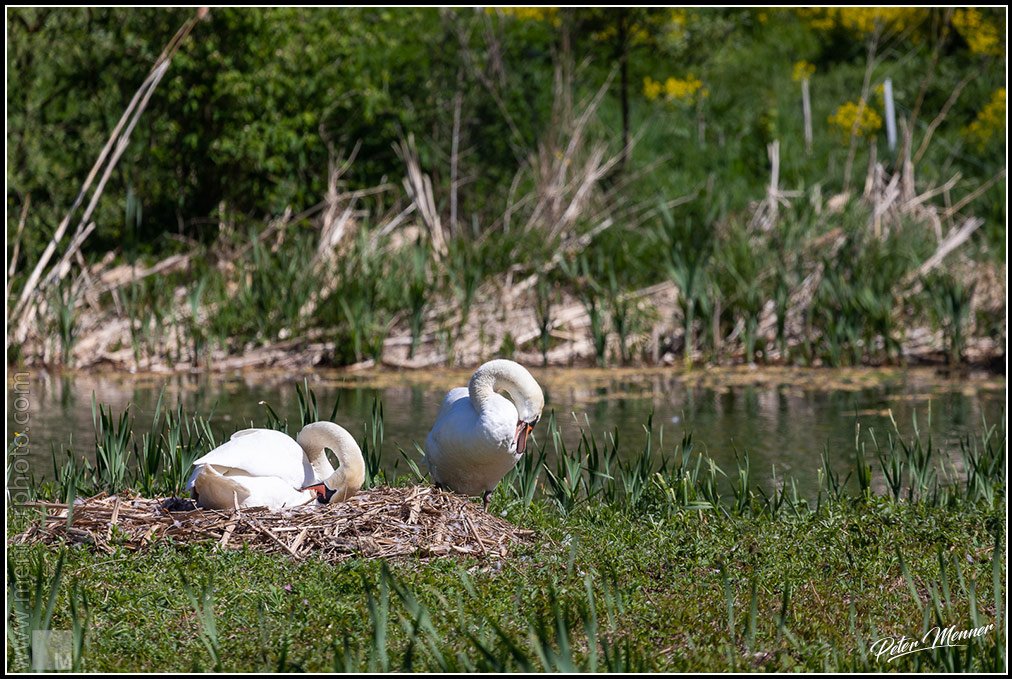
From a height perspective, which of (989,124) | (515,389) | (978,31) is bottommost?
(515,389)

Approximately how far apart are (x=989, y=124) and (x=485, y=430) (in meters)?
14.0

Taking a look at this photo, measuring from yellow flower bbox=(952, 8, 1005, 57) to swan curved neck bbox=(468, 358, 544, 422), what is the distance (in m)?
15.6

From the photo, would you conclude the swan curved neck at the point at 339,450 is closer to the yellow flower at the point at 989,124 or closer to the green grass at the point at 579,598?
the green grass at the point at 579,598

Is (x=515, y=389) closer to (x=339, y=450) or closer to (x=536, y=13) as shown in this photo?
(x=339, y=450)

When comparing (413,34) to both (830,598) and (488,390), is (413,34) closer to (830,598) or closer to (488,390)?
(488,390)

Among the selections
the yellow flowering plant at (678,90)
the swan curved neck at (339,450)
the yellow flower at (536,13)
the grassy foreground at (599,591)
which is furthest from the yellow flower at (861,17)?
the swan curved neck at (339,450)

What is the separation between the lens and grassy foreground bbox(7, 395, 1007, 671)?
4234mm

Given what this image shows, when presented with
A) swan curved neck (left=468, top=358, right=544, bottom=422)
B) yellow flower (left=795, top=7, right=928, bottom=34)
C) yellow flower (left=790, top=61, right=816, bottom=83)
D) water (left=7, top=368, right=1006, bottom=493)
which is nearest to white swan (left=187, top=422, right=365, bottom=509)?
swan curved neck (left=468, top=358, right=544, bottom=422)

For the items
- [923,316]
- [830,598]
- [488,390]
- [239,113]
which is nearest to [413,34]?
[239,113]

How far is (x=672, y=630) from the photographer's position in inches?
183

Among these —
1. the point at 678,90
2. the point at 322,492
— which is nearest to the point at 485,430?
the point at 322,492

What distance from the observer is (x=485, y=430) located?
5824mm

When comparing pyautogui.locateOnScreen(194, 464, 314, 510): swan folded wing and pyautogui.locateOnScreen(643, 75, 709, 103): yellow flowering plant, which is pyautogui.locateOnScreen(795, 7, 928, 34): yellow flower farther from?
pyautogui.locateOnScreen(194, 464, 314, 510): swan folded wing

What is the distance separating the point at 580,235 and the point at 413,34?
5.08 meters
